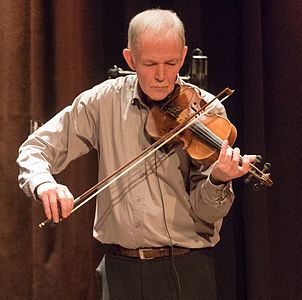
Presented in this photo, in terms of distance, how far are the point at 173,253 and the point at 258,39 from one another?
3.74ft

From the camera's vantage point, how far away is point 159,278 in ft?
5.26

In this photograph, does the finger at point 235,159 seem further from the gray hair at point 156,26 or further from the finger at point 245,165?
the gray hair at point 156,26

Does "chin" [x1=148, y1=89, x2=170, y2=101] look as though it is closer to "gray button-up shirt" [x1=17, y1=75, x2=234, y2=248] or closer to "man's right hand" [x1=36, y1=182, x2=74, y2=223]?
"gray button-up shirt" [x1=17, y1=75, x2=234, y2=248]

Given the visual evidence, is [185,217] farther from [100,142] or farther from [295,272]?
[295,272]

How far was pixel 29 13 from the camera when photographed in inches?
92.9

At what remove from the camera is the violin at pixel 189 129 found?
1.55m

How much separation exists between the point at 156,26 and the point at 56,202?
51 centimetres

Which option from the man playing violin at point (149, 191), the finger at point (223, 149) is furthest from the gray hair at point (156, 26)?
the finger at point (223, 149)

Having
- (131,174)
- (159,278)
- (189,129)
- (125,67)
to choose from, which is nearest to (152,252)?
(159,278)

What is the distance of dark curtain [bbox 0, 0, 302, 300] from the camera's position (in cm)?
236

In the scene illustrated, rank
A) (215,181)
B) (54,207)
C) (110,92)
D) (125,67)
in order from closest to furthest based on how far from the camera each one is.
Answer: (54,207) → (215,181) → (110,92) → (125,67)

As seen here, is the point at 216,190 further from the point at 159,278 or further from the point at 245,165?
the point at 159,278

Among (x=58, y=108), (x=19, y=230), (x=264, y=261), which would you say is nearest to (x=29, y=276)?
(x=19, y=230)

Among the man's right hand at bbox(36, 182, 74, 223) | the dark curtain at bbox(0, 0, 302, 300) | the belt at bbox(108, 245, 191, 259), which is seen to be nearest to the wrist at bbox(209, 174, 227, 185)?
the belt at bbox(108, 245, 191, 259)
